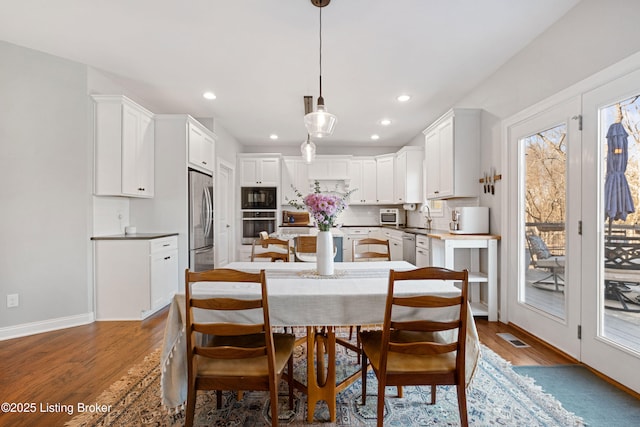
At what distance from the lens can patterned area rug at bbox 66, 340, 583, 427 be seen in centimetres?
162

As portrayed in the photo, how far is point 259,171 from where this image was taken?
20.7 feet

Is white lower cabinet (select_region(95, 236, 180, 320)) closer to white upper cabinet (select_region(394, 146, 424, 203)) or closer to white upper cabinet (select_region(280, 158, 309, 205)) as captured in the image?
white upper cabinet (select_region(280, 158, 309, 205))

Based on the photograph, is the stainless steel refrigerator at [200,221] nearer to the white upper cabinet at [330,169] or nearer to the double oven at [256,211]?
the double oven at [256,211]

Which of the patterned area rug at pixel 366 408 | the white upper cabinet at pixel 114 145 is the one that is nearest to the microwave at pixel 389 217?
the patterned area rug at pixel 366 408

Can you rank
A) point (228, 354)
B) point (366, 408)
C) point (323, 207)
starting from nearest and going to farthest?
1. point (228, 354)
2. point (366, 408)
3. point (323, 207)

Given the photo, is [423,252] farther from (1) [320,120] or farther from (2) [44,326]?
(2) [44,326]

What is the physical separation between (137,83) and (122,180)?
1.26 meters

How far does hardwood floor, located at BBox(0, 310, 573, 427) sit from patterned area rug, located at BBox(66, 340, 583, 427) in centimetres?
21

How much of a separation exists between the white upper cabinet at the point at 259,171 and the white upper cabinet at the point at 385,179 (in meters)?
2.24

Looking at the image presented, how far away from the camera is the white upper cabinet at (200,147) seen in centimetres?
398

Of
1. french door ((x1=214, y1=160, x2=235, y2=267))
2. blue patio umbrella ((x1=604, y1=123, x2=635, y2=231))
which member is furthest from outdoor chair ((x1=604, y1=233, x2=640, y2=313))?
french door ((x1=214, y1=160, x2=235, y2=267))

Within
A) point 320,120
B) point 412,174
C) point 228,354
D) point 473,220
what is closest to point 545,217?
point 473,220

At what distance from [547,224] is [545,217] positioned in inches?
2.7

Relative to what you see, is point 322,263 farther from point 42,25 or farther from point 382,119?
point 382,119
